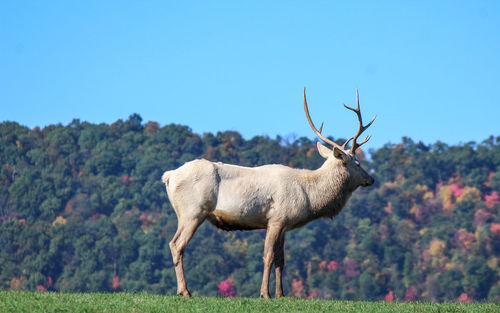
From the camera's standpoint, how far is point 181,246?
12586 millimetres

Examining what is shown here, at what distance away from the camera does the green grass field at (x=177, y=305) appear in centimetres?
1015

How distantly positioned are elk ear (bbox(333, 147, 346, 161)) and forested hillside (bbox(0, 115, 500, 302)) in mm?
51552

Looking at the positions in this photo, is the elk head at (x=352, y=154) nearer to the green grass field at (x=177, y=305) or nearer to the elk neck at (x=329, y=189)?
the elk neck at (x=329, y=189)

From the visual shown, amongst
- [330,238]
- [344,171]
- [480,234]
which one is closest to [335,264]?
[330,238]

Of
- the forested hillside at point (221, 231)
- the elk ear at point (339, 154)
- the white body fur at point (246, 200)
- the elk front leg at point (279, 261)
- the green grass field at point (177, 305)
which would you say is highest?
the forested hillside at point (221, 231)

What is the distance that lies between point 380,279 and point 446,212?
1509cm

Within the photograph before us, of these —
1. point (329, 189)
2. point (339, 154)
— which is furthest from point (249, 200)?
point (339, 154)

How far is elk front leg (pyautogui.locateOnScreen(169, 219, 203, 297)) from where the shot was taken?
12516mm

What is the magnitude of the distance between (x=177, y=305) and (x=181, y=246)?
6.43ft

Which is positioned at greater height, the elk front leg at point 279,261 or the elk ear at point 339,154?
the elk ear at point 339,154

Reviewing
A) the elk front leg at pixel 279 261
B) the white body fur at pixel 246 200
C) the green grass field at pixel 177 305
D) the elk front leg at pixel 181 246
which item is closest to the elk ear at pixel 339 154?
the white body fur at pixel 246 200

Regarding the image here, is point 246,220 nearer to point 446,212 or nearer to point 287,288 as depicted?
point 287,288

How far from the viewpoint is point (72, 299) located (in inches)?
432

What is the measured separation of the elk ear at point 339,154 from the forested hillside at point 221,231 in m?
51.6
